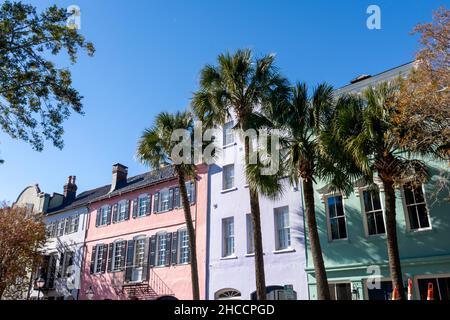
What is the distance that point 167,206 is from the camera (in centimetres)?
2650

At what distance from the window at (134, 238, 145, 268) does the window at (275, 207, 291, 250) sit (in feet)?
35.1

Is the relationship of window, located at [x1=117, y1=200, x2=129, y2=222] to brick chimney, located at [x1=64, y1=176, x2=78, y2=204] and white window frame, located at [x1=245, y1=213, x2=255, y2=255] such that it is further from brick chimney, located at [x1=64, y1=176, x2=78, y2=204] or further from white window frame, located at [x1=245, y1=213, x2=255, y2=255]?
white window frame, located at [x1=245, y1=213, x2=255, y2=255]

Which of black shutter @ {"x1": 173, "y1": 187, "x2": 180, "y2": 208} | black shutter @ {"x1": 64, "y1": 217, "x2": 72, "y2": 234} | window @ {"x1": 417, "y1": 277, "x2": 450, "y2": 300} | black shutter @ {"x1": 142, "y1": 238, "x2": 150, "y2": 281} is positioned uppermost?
black shutter @ {"x1": 64, "y1": 217, "x2": 72, "y2": 234}

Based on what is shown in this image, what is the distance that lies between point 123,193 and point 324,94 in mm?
19740

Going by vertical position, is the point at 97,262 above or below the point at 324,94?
below

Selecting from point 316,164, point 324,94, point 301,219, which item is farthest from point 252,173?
point 301,219

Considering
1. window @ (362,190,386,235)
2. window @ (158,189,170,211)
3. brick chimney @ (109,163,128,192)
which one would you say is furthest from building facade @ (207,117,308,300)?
brick chimney @ (109,163,128,192)

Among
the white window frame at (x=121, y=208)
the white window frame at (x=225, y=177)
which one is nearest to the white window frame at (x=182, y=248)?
the white window frame at (x=225, y=177)

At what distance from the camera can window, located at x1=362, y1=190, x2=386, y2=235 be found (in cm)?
1676

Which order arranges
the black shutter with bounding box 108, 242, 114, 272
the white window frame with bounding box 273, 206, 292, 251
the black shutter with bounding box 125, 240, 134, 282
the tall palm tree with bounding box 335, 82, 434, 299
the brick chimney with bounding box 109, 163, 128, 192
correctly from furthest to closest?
the brick chimney with bounding box 109, 163, 128, 192 < the black shutter with bounding box 108, 242, 114, 272 < the black shutter with bounding box 125, 240, 134, 282 < the white window frame with bounding box 273, 206, 292, 251 < the tall palm tree with bounding box 335, 82, 434, 299

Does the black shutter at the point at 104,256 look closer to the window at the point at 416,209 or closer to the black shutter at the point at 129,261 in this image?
the black shutter at the point at 129,261

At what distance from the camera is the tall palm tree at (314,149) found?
543 inches
